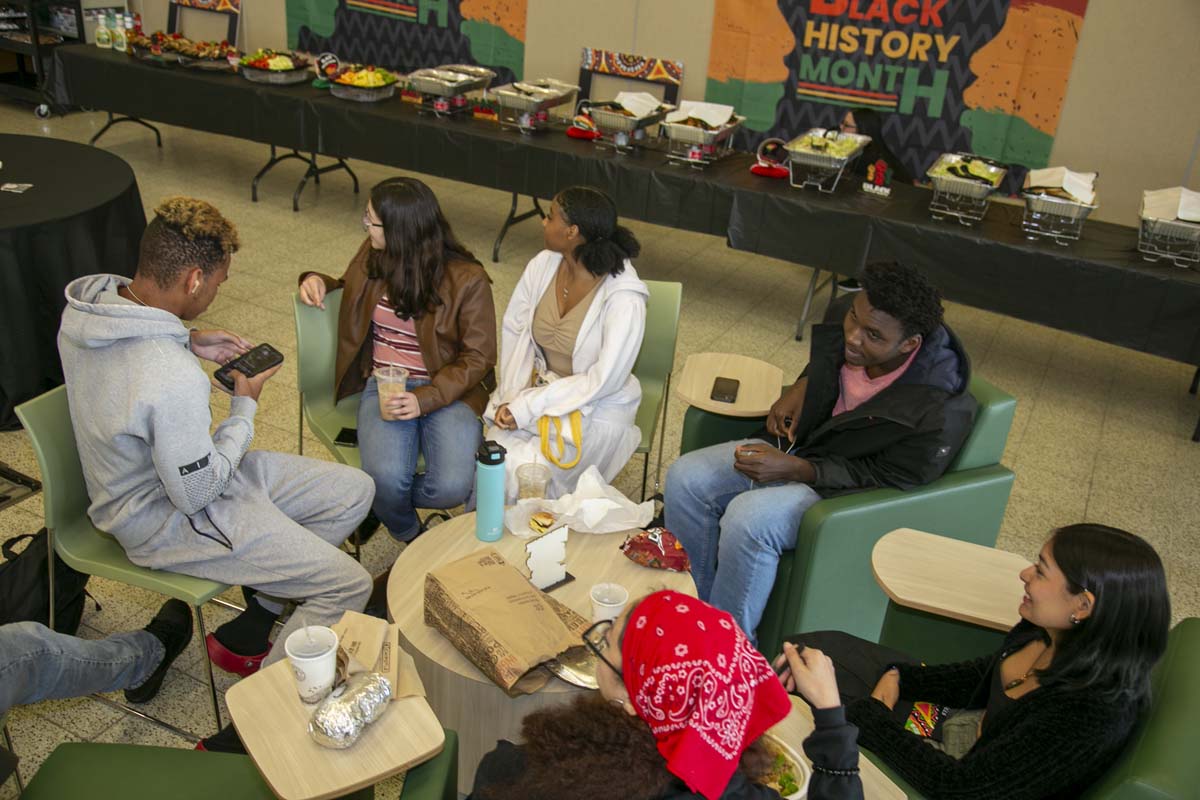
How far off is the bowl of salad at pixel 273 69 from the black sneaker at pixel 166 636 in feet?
15.3

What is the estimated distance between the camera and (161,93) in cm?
658

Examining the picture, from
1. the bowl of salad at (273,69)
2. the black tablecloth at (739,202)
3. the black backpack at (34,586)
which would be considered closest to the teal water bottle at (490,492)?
the black backpack at (34,586)

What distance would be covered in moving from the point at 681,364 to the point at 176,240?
9.33ft

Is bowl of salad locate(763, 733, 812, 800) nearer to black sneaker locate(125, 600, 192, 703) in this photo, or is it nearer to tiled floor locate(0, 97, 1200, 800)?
tiled floor locate(0, 97, 1200, 800)

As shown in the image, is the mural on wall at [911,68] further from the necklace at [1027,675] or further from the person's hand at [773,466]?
the necklace at [1027,675]

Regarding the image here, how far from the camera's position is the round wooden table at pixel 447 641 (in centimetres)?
205

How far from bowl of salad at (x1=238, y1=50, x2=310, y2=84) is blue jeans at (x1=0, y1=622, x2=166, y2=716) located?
485 cm

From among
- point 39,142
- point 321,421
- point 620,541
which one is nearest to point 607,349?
point 620,541

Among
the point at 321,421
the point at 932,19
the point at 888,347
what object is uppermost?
the point at 932,19

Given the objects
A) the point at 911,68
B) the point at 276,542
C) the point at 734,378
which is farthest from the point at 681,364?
the point at 911,68

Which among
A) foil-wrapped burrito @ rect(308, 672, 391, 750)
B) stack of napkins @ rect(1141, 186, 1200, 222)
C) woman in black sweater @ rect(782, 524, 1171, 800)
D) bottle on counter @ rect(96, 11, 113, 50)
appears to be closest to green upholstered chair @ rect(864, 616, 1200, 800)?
woman in black sweater @ rect(782, 524, 1171, 800)

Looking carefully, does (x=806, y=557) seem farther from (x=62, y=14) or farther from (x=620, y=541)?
(x=62, y=14)

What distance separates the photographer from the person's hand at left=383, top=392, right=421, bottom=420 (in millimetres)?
2883

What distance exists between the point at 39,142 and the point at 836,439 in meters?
4.26
